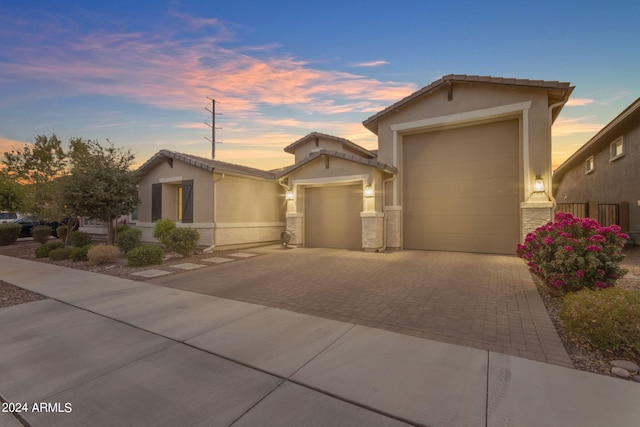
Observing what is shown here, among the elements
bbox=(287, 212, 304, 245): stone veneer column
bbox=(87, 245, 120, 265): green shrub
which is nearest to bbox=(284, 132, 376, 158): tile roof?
bbox=(287, 212, 304, 245): stone veneer column

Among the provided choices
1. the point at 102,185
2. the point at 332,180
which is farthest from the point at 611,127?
the point at 102,185

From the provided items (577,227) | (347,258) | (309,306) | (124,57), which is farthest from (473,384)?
(124,57)

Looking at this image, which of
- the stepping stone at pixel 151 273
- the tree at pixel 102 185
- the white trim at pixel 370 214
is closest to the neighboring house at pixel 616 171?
the white trim at pixel 370 214

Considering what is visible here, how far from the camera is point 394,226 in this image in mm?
11820

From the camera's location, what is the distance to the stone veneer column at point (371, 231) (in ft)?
36.7

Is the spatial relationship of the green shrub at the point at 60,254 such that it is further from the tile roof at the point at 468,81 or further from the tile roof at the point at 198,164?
the tile roof at the point at 468,81

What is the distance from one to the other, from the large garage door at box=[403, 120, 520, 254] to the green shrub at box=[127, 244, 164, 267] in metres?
9.58

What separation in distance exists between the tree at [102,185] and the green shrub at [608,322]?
1413 centimetres

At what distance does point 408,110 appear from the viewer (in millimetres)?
11727

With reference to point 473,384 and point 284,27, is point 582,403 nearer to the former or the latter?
point 473,384

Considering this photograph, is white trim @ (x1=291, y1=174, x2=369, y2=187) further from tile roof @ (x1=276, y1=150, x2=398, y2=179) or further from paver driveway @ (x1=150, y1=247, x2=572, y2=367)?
paver driveway @ (x1=150, y1=247, x2=572, y2=367)

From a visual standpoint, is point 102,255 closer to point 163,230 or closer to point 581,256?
point 163,230

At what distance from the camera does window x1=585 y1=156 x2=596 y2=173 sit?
50.9 feet

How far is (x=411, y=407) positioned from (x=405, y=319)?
81.3 inches
